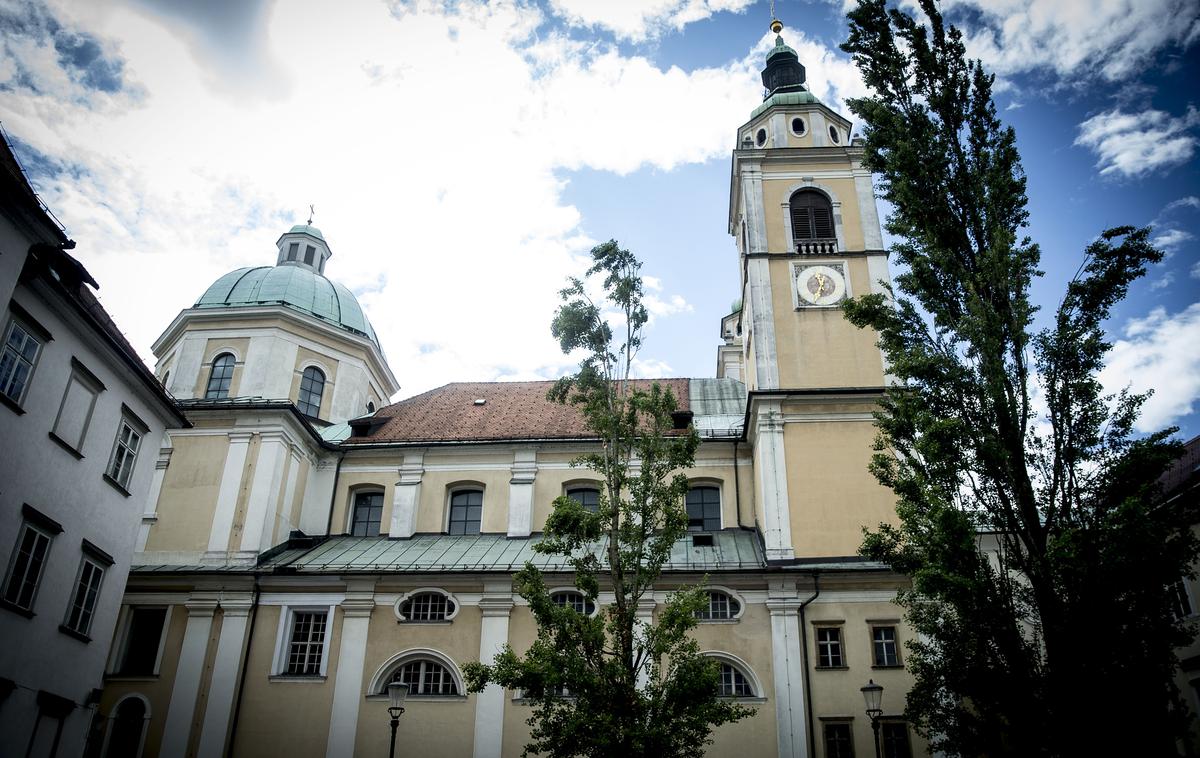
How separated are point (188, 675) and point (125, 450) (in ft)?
22.0

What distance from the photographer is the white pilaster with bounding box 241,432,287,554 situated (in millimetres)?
22547

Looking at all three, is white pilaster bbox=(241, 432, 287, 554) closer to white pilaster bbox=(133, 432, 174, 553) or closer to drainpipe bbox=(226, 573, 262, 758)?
drainpipe bbox=(226, 573, 262, 758)

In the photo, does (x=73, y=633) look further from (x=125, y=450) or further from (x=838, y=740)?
(x=838, y=740)

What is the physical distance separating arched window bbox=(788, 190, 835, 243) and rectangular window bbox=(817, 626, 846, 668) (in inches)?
443

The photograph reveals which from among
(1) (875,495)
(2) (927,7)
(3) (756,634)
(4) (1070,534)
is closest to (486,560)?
(3) (756,634)

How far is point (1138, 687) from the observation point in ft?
35.1

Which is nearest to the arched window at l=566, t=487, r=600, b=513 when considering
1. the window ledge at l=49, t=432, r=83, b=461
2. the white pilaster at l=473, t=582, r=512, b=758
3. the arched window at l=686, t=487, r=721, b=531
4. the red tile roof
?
the red tile roof

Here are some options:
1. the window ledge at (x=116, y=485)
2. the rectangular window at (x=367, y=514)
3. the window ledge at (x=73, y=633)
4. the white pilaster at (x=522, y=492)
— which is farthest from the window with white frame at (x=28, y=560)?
the white pilaster at (x=522, y=492)

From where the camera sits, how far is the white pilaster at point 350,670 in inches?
781

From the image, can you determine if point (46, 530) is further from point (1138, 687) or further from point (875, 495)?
point (875, 495)

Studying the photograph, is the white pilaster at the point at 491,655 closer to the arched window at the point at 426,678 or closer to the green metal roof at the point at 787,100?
the arched window at the point at 426,678

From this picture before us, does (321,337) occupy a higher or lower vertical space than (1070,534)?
higher

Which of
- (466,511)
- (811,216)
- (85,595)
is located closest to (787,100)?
(811,216)

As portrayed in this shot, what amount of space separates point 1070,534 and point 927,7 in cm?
932
